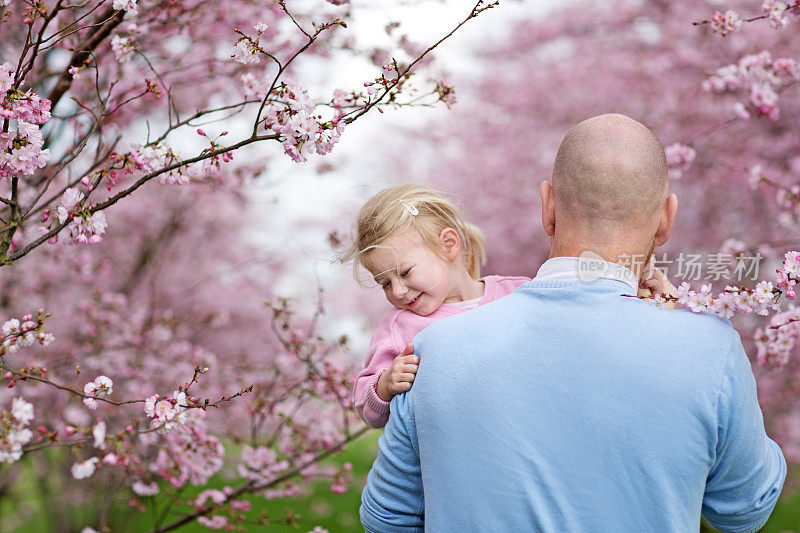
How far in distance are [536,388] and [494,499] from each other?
0.26m

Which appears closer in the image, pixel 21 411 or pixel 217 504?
pixel 21 411

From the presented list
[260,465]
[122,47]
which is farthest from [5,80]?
[260,465]

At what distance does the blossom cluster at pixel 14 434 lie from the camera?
199 centimetres

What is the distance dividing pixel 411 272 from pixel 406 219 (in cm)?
20

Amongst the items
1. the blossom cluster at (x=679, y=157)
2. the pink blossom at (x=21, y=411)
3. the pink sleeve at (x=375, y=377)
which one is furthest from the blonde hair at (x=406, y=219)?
the blossom cluster at (x=679, y=157)

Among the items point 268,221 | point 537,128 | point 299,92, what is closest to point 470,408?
point 299,92

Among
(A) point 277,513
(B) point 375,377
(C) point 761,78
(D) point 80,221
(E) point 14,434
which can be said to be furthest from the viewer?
(A) point 277,513

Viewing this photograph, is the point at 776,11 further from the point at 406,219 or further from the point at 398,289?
the point at 398,289

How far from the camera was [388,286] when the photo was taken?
2.41 meters

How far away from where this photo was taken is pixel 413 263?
7.85ft

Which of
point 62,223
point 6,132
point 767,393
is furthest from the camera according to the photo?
point 767,393

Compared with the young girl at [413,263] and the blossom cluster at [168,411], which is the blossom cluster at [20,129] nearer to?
the blossom cluster at [168,411]

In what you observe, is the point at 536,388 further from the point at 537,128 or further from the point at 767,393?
the point at 537,128

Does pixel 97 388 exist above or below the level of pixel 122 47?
below
